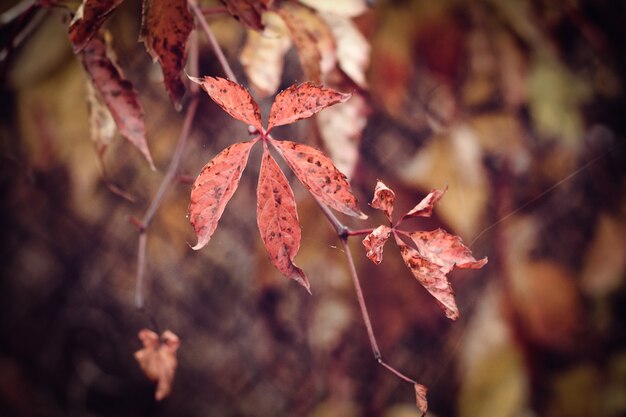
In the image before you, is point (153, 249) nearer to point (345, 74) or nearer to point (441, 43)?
point (345, 74)

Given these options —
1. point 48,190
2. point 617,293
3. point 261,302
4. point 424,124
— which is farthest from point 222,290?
point 617,293

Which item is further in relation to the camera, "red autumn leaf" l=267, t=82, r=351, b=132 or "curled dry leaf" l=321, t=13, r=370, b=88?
"curled dry leaf" l=321, t=13, r=370, b=88

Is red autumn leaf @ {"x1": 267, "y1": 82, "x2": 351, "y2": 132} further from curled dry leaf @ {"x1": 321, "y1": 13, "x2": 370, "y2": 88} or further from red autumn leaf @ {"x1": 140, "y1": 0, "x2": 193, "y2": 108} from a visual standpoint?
curled dry leaf @ {"x1": 321, "y1": 13, "x2": 370, "y2": 88}

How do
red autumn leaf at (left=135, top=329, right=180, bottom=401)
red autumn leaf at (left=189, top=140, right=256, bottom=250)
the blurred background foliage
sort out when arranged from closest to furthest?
red autumn leaf at (left=189, top=140, right=256, bottom=250) → red autumn leaf at (left=135, top=329, right=180, bottom=401) → the blurred background foliage

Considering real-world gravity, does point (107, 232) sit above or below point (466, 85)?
below

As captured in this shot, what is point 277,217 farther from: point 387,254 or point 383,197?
point 387,254

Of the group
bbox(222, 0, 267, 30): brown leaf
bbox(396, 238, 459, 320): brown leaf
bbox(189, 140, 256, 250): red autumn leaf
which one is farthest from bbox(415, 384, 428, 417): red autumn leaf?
bbox(222, 0, 267, 30): brown leaf
